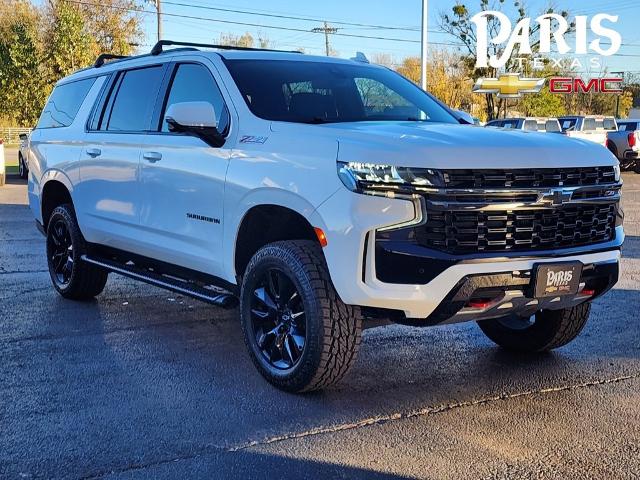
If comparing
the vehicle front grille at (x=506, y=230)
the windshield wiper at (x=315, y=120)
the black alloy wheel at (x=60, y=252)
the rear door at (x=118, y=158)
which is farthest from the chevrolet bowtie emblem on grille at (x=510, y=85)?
the vehicle front grille at (x=506, y=230)

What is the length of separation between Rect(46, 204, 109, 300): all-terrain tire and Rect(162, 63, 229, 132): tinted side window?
5.83ft

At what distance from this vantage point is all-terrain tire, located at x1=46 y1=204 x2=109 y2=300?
Answer: 22.5 feet

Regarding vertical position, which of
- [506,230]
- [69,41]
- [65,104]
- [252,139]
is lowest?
[506,230]

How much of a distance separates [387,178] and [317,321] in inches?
34.0

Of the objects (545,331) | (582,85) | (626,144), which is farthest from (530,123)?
(582,85)

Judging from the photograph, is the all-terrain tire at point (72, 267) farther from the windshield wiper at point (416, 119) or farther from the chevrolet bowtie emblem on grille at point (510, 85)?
the chevrolet bowtie emblem on grille at point (510, 85)

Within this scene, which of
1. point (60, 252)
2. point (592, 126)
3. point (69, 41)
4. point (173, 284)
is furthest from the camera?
point (69, 41)

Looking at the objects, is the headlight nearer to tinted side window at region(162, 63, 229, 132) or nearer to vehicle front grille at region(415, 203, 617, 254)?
vehicle front grille at region(415, 203, 617, 254)

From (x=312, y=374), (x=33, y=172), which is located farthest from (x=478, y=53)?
(x=312, y=374)

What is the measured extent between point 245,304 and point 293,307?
1.20 feet

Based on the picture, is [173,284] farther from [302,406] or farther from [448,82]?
[448,82]

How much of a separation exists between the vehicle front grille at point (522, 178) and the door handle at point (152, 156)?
2380 mm

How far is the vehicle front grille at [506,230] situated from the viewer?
3967 mm

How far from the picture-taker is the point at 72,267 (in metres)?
6.92
